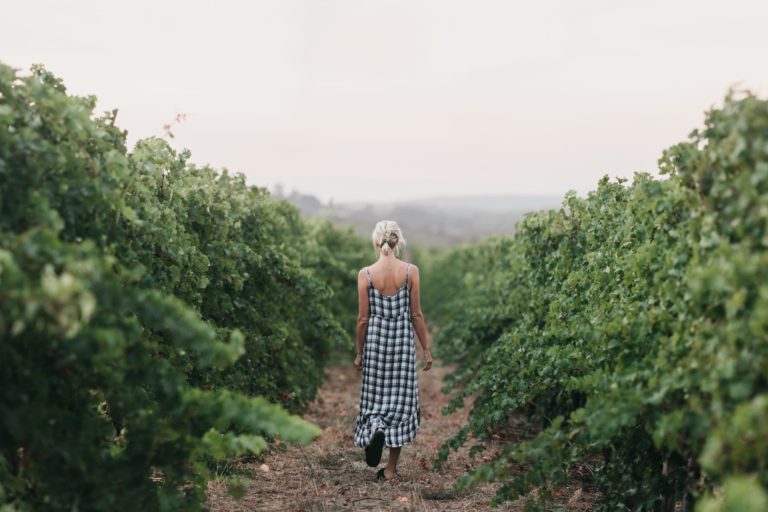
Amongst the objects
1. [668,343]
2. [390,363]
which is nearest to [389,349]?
[390,363]

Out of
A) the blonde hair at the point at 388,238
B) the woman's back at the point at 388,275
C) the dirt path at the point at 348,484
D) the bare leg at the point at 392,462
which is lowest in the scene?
the dirt path at the point at 348,484

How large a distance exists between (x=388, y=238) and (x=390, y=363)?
1103 mm

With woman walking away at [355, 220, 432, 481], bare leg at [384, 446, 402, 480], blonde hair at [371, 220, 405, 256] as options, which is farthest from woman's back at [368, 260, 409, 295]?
bare leg at [384, 446, 402, 480]

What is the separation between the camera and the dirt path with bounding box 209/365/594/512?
5453 millimetres

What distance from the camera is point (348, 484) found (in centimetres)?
606

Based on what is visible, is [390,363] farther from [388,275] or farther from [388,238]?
[388,238]

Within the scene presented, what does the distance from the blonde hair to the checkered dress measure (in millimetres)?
337

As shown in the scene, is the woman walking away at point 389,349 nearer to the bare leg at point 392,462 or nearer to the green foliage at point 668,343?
the bare leg at point 392,462

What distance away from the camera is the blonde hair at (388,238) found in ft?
19.8

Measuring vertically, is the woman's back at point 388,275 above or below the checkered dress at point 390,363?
above

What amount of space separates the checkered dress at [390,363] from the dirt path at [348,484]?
46 cm

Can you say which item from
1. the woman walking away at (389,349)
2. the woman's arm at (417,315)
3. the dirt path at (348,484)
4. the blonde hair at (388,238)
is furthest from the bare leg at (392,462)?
the blonde hair at (388,238)

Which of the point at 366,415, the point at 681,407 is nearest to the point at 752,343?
the point at 681,407

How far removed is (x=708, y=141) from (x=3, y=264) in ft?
10.7
